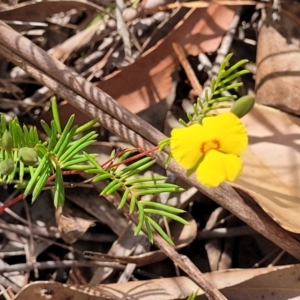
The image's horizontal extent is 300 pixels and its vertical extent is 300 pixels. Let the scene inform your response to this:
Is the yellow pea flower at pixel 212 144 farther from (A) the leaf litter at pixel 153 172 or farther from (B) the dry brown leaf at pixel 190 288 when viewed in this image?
(B) the dry brown leaf at pixel 190 288

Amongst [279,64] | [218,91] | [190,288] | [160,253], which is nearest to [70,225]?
[160,253]

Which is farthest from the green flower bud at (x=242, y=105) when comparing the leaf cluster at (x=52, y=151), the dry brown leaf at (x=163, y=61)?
the dry brown leaf at (x=163, y=61)

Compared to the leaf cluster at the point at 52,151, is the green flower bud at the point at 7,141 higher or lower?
higher

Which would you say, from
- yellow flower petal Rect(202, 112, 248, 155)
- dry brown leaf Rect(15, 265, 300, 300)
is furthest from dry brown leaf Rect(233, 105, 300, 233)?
yellow flower petal Rect(202, 112, 248, 155)

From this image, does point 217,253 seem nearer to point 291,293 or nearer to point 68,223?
point 291,293

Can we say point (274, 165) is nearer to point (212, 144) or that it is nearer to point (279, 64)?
point (279, 64)

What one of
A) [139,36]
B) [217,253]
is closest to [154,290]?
[217,253]
